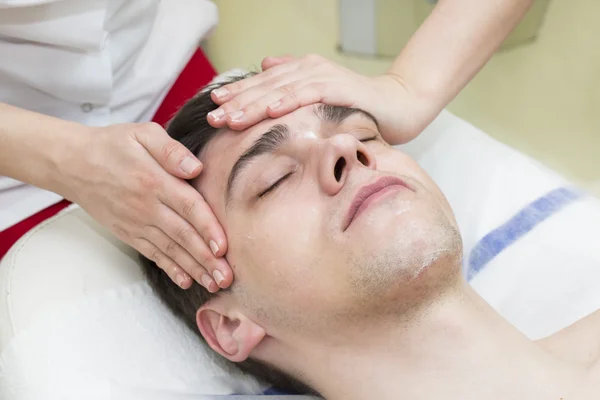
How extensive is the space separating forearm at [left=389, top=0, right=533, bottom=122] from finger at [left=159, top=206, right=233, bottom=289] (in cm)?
55

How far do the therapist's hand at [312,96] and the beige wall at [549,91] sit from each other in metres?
0.78

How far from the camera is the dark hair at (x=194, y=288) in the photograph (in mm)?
1023

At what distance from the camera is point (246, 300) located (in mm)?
926

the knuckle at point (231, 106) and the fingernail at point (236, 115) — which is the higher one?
the fingernail at point (236, 115)

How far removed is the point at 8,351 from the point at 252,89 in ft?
1.91

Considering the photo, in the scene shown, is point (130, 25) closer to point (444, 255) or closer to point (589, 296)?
point (444, 255)

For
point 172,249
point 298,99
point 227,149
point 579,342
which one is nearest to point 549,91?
point 579,342

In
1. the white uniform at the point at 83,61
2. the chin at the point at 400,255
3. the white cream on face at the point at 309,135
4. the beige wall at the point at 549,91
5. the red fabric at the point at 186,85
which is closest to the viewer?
the chin at the point at 400,255

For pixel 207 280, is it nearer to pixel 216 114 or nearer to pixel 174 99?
pixel 216 114

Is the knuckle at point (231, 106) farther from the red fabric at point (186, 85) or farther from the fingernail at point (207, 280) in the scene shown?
the red fabric at point (186, 85)

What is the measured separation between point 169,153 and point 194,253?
160 mm

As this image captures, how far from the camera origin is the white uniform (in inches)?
46.4

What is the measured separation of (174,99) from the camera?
1.50 m

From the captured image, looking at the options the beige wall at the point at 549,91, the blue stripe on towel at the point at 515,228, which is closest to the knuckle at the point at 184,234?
the blue stripe on towel at the point at 515,228
